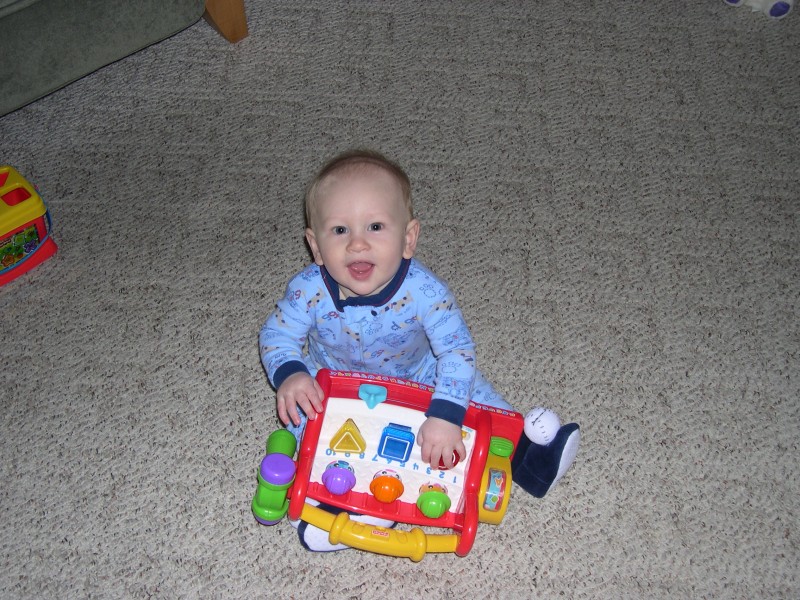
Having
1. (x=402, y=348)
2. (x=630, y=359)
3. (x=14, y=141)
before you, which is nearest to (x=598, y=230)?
(x=630, y=359)

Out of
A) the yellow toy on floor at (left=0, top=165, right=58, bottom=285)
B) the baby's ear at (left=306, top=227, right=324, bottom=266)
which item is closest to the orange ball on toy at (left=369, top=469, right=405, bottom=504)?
the baby's ear at (left=306, top=227, right=324, bottom=266)

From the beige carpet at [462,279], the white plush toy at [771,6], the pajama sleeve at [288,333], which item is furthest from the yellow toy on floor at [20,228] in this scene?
the white plush toy at [771,6]

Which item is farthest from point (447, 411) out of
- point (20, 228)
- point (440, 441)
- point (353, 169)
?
point (20, 228)

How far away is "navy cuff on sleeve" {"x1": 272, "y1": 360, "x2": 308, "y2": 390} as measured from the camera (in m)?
0.88

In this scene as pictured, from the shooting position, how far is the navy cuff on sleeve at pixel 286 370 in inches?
34.5

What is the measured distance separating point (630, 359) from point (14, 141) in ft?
3.25

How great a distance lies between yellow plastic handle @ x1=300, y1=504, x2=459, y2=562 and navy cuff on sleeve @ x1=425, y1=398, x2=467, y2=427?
0.38ft

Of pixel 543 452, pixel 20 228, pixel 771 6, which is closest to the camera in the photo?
pixel 543 452

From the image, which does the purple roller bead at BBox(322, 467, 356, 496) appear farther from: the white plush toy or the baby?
the white plush toy

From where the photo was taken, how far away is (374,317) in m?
0.88

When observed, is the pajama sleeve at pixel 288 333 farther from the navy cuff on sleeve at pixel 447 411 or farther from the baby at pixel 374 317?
the navy cuff on sleeve at pixel 447 411

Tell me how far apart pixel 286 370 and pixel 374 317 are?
0.11 metres

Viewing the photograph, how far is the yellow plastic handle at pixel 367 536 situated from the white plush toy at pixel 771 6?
4.04 ft

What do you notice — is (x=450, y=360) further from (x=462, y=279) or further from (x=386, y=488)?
(x=462, y=279)
